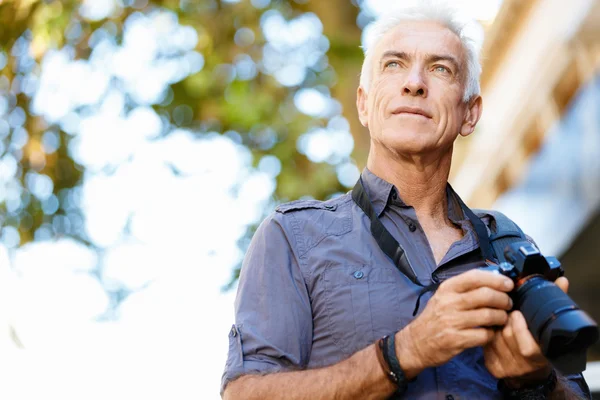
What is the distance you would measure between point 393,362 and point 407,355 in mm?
35

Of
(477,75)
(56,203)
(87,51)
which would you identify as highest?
(477,75)

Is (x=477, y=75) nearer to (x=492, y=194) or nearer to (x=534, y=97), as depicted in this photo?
(x=534, y=97)

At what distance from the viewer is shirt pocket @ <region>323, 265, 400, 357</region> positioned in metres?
2.41

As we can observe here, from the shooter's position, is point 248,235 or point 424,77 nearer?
point 424,77

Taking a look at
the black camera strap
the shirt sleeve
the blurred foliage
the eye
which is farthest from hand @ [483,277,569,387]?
the blurred foliage

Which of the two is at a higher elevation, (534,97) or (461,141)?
(534,97)

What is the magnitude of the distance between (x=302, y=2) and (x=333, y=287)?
458 cm

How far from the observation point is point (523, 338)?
6.98 feet

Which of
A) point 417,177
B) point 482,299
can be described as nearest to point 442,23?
point 417,177

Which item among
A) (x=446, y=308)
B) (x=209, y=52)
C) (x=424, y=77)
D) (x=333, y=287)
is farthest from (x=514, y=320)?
(x=209, y=52)

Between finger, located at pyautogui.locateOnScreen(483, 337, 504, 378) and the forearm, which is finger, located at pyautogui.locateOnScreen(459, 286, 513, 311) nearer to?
finger, located at pyautogui.locateOnScreen(483, 337, 504, 378)

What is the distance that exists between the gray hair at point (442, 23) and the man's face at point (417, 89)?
0.03m

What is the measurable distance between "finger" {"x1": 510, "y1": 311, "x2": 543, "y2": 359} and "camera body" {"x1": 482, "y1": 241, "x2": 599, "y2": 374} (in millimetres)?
16

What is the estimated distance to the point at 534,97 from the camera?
24.5ft
